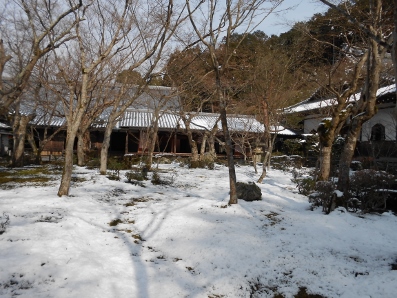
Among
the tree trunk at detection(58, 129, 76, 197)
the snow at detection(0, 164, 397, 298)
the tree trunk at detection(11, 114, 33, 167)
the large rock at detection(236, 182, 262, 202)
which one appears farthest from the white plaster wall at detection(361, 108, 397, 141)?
the tree trunk at detection(11, 114, 33, 167)

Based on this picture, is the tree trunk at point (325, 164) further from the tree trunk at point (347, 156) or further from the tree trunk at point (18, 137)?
the tree trunk at point (18, 137)

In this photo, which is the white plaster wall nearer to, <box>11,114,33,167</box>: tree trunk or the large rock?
the large rock

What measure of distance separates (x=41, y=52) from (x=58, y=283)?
6.33 m

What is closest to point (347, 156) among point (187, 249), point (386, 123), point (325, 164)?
A: point (325, 164)

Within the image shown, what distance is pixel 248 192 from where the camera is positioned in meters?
7.92

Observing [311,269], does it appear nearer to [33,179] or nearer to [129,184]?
[129,184]

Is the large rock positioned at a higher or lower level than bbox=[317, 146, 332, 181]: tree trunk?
lower

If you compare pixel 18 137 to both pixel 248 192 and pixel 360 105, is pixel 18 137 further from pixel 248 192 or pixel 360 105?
pixel 360 105

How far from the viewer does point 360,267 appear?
425 centimetres

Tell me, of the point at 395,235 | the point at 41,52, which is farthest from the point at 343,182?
the point at 41,52

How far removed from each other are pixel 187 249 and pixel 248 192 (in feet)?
11.7

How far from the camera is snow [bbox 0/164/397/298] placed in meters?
3.59

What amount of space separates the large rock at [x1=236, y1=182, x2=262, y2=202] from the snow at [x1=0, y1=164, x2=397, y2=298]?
351mm

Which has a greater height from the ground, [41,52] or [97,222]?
[41,52]
